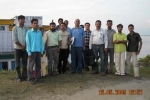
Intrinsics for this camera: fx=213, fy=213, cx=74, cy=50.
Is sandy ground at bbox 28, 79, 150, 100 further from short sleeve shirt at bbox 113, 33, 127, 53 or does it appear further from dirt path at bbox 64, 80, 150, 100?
short sleeve shirt at bbox 113, 33, 127, 53

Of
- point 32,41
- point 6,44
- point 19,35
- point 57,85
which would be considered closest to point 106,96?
point 57,85

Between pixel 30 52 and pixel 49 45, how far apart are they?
109 centimetres

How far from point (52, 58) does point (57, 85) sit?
1353 millimetres

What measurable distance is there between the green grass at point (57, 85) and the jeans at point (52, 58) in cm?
33

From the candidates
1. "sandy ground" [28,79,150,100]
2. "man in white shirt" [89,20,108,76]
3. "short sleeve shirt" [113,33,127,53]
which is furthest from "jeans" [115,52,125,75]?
"sandy ground" [28,79,150,100]

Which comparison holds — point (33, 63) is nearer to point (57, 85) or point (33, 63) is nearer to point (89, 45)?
point (57, 85)

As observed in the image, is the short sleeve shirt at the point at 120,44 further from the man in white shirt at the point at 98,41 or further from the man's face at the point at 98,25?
the man's face at the point at 98,25

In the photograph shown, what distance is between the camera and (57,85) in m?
6.05

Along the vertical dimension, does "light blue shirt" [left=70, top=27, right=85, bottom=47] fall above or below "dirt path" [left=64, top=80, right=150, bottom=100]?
above

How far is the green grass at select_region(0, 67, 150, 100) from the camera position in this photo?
5354 mm

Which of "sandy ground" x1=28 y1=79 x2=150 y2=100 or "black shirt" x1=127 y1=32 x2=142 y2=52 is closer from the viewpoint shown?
"sandy ground" x1=28 y1=79 x2=150 y2=100

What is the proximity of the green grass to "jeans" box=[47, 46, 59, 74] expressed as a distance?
33 centimetres

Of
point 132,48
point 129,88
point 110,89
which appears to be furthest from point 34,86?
point 132,48

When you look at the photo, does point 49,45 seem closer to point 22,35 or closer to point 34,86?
point 22,35
